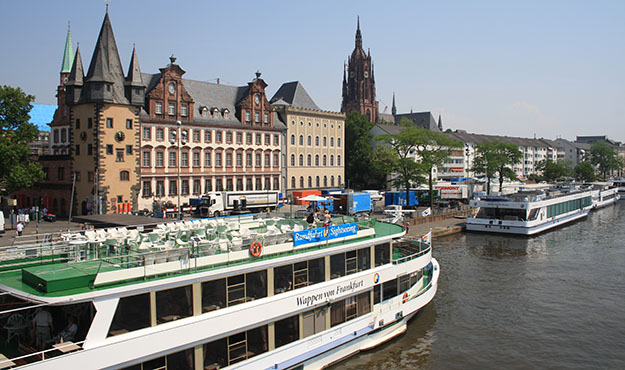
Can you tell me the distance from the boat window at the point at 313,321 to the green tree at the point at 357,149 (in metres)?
78.4

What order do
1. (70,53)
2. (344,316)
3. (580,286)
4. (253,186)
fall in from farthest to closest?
(70,53)
(253,186)
(580,286)
(344,316)

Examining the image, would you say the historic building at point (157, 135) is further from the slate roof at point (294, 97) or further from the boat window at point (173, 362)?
the boat window at point (173, 362)

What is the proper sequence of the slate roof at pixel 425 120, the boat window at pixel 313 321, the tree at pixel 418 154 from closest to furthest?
the boat window at pixel 313 321 → the tree at pixel 418 154 → the slate roof at pixel 425 120

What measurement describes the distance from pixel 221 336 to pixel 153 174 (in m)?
44.5

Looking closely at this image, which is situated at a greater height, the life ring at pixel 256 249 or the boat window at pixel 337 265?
the life ring at pixel 256 249

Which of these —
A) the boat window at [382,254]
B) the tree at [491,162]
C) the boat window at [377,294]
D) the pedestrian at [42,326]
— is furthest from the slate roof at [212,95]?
the pedestrian at [42,326]

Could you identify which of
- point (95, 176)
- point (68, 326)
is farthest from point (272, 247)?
point (95, 176)

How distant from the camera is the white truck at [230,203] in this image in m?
54.4

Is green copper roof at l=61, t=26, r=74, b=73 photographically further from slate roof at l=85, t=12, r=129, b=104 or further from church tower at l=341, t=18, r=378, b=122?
church tower at l=341, t=18, r=378, b=122

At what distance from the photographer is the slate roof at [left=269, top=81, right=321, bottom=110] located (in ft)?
262

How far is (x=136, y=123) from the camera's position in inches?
2096

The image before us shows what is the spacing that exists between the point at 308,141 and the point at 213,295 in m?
64.9

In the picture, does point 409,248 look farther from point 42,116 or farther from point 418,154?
point 42,116

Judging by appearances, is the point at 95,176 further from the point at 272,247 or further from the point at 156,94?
the point at 272,247
